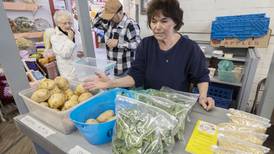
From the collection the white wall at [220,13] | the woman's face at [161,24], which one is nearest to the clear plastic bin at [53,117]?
the woman's face at [161,24]

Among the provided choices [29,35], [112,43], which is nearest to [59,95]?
[112,43]

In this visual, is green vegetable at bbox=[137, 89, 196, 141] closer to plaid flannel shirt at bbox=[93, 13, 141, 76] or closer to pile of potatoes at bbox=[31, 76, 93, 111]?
pile of potatoes at bbox=[31, 76, 93, 111]

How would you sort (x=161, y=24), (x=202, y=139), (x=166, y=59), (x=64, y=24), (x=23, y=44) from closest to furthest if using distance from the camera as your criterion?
(x=202, y=139) → (x=161, y=24) → (x=166, y=59) → (x=64, y=24) → (x=23, y=44)

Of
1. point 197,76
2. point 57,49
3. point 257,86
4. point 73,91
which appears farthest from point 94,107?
point 257,86

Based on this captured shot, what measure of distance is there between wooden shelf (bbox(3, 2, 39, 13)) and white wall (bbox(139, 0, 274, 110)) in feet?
9.34

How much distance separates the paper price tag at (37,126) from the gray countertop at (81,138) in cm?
1

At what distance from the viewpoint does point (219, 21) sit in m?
2.15

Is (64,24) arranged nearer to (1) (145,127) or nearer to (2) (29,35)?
(2) (29,35)

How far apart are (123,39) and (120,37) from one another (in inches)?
1.8

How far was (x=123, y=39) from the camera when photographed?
6.91ft

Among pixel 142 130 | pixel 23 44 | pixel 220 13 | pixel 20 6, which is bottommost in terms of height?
pixel 142 130

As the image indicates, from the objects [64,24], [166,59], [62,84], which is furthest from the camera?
[64,24]

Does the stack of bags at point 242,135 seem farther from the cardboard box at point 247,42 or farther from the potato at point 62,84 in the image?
the cardboard box at point 247,42

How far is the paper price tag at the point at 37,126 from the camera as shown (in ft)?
2.61
